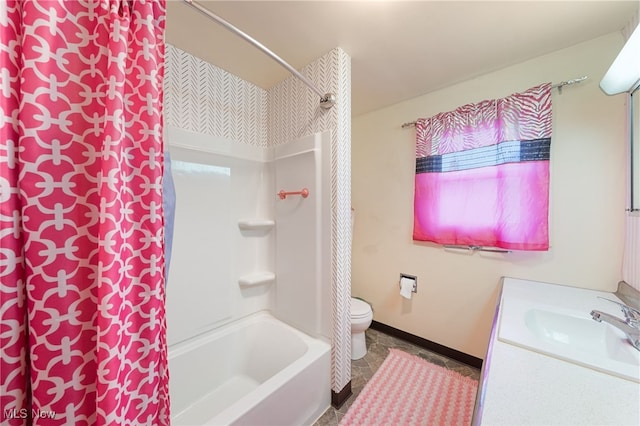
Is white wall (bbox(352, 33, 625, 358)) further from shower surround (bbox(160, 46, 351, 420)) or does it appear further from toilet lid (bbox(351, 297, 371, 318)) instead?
shower surround (bbox(160, 46, 351, 420))

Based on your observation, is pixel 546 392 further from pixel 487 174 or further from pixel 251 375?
pixel 251 375

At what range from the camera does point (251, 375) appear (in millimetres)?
1590

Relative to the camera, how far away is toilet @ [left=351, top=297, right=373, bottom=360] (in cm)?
174

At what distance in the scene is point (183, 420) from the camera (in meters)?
1.29

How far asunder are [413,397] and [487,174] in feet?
5.36

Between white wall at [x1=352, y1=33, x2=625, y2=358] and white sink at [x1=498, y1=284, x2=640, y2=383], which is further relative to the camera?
white wall at [x1=352, y1=33, x2=625, y2=358]

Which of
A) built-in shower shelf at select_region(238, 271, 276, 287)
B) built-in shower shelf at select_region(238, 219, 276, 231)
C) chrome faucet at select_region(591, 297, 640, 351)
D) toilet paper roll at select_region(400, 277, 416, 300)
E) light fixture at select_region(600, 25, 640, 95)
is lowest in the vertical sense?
toilet paper roll at select_region(400, 277, 416, 300)

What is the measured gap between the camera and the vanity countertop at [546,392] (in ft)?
1.69

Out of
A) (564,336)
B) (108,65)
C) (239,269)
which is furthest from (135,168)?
(564,336)

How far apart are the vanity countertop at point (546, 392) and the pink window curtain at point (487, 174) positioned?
95 cm

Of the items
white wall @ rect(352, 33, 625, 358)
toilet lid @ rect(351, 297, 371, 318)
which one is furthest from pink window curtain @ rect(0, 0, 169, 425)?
white wall @ rect(352, 33, 625, 358)

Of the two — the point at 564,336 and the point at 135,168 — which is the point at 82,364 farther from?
the point at 564,336

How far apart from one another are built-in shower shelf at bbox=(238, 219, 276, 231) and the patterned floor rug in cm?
138

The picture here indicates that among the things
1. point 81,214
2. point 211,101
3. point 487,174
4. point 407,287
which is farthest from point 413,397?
point 211,101
